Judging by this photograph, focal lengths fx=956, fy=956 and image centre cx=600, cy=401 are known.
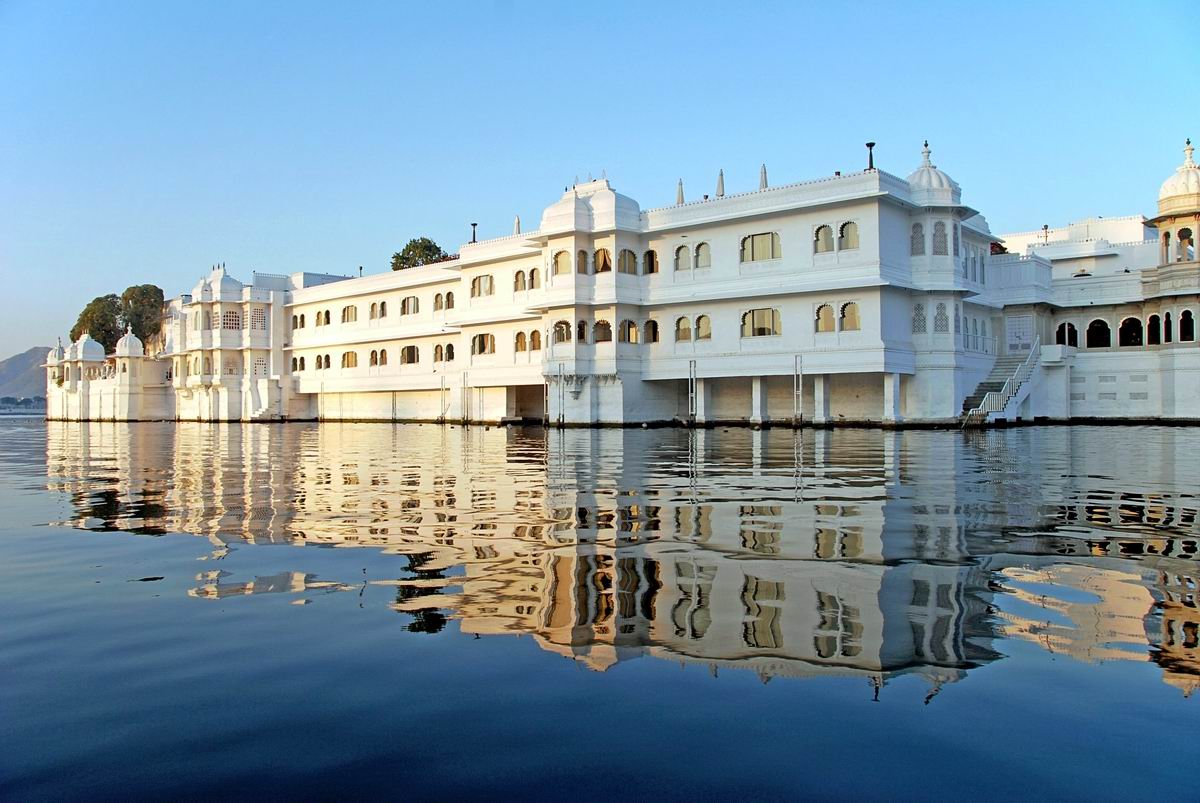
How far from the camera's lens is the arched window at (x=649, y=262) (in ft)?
131

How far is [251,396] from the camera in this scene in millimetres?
62438

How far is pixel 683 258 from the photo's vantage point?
39.2 meters

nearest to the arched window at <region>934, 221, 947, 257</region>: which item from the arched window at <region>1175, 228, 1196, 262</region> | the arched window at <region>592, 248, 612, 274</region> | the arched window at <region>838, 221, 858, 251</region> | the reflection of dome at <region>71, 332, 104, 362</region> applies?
the arched window at <region>838, 221, 858, 251</region>

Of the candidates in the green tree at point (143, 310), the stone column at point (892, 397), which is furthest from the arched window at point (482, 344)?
the green tree at point (143, 310)

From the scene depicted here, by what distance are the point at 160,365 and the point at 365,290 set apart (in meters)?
28.0

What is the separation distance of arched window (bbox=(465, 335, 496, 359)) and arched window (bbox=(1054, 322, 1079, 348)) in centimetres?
2673

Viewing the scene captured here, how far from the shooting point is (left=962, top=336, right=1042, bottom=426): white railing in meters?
34.3

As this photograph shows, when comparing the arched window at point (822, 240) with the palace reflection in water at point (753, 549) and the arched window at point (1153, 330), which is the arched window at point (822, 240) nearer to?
the arched window at point (1153, 330)

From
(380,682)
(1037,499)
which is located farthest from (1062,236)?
(380,682)

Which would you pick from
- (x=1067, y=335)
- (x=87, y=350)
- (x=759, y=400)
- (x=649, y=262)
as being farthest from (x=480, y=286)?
(x=87, y=350)

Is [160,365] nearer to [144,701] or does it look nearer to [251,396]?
[251,396]

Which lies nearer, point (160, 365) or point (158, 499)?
point (158, 499)

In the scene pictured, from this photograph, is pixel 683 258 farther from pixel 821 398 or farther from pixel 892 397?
pixel 892 397

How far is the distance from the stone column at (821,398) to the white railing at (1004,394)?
16.0ft
